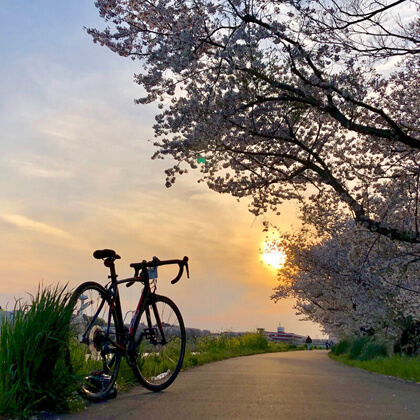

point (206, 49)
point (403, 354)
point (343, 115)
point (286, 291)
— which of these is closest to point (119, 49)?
point (206, 49)

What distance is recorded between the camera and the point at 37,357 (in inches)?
187

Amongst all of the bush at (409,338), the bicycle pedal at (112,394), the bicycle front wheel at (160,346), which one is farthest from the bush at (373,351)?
the bicycle pedal at (112,394)

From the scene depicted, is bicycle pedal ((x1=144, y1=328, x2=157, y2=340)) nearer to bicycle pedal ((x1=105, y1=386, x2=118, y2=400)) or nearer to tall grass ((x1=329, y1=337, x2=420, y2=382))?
bicycle pedal ((x1=105, y1=386, x2=118, y2=400))

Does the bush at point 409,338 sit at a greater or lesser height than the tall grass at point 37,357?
greater

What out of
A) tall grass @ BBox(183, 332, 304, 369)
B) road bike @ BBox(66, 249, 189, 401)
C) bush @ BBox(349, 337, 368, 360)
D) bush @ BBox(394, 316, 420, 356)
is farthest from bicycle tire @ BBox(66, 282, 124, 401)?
bush @ BBox(349, 337, 368, 360)

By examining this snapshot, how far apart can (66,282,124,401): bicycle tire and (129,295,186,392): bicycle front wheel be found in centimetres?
50

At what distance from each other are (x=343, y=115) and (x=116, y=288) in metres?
6.98

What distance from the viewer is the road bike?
5438mm

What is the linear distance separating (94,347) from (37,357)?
955 millimetres

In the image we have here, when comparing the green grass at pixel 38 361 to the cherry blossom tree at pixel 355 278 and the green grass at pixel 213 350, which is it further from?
the cherry blossom tree at pixel 355 278

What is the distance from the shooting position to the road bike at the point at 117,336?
5.44m

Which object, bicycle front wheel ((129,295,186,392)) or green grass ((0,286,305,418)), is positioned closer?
green grass ((0,286,305,418))

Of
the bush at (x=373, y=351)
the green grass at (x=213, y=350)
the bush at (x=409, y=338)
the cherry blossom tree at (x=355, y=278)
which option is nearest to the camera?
the green grass at (x=213, y=350)

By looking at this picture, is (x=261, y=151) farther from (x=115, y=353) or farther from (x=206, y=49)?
(x=115, y=353)
